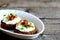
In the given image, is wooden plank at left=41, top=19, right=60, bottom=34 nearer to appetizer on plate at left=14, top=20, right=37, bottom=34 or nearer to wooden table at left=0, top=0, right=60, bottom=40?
wooden table at left=0, top=0, right=60, bottom=40

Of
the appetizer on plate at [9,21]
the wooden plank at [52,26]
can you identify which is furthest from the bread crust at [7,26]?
the wooden plank at [52,26]

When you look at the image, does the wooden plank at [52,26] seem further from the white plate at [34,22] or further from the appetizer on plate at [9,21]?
the appetizer on plate at [9,21]

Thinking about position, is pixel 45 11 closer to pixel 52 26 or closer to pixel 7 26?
pixel 52 26

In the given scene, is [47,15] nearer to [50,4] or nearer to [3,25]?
[50,4]

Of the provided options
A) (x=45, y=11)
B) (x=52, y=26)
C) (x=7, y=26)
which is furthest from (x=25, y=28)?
(x=45, y=11)

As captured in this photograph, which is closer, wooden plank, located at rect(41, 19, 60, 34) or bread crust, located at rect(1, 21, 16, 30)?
bread crust, located at rect(1, 21, 16, 30)

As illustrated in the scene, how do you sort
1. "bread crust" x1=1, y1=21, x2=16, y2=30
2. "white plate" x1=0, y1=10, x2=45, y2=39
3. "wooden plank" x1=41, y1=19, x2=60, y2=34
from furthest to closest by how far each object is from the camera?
"wooden plank" x1=41, y1=19, x2=60, y2=34, "bread crust" x1=1, y1=21, x2=16, y2=30, "white plate" x1=0, y1=10, x2=45, y2=39

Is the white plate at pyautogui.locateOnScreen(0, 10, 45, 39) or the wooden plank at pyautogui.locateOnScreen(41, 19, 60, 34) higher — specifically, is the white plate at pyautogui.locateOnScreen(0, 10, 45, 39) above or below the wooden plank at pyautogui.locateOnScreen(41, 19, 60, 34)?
above

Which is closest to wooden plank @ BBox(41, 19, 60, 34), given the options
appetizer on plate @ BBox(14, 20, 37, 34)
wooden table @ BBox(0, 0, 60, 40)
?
wooden table @ BBox(0, 0, 60, 40)
